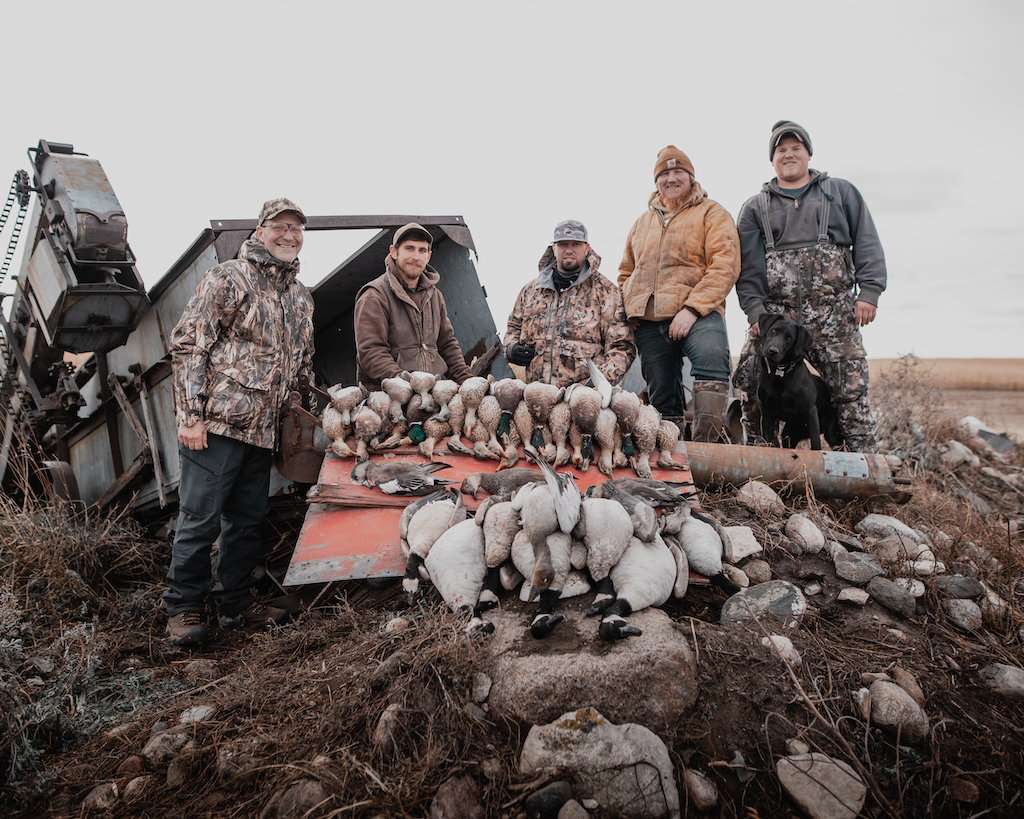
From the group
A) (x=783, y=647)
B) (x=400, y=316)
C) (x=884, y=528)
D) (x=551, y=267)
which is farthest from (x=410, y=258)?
(x=884, y=528)

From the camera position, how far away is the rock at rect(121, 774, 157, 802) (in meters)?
2.34

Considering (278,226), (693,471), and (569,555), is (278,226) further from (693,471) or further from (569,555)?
(693,471)

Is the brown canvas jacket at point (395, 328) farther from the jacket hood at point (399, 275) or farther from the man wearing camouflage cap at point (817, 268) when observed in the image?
the man wearing camouflage cap at point (817, 268)

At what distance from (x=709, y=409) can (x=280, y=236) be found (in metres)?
3.61

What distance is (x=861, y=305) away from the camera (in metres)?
5.16

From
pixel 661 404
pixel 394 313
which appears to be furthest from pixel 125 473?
pixel 661 404

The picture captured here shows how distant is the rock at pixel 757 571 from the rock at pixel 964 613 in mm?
929

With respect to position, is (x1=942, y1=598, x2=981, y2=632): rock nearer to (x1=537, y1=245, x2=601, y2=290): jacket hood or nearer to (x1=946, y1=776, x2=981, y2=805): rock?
(x1=946, y1=776, x2=981, y2=805): rock

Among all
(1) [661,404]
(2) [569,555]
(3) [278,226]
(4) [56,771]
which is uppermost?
(3) [278,226]

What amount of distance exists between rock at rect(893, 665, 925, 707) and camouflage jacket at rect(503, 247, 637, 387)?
3191mm

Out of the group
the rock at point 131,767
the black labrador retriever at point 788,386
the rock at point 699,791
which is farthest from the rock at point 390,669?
the black labrador retriever at point 788,386

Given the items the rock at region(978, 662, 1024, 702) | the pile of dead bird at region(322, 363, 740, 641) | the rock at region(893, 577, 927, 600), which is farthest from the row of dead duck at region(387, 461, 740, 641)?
the rock at region(978, 662, 1024, 702)

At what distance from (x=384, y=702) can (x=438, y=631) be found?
1.22 ft

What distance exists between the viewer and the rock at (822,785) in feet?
6.84
